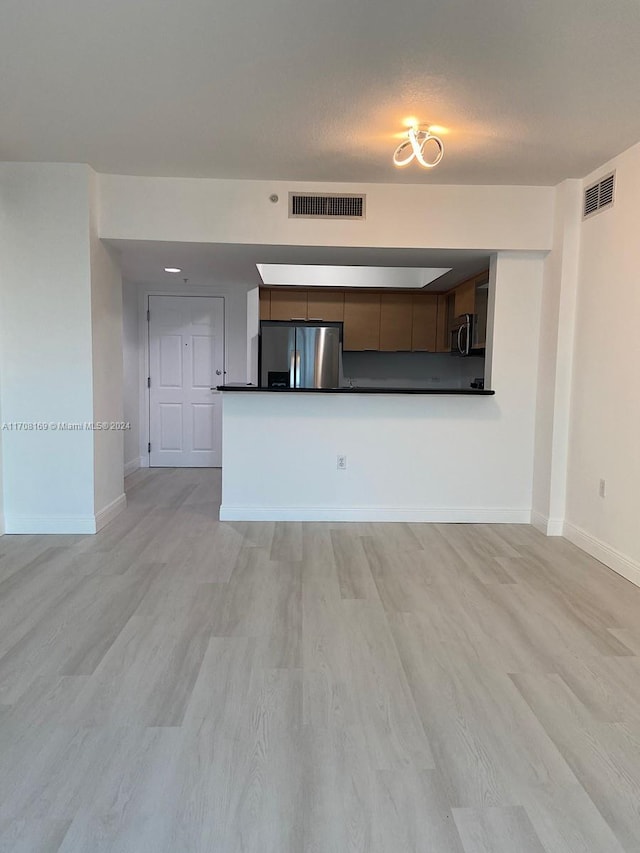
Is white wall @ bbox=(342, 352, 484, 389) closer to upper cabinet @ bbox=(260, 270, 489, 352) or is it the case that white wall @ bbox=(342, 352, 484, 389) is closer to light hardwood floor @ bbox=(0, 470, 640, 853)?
upper cabinet @ bbox=(260, 270, 489, 352)

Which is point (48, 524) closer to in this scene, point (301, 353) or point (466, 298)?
point (301, 353)

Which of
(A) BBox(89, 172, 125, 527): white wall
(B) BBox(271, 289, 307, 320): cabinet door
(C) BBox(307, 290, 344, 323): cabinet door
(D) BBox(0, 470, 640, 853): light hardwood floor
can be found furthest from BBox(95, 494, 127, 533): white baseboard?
(C) BBox(307, 290, 344, 323): cabinet door

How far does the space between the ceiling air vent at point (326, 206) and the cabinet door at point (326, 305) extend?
201cm

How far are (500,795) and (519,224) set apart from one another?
3461 millimetres

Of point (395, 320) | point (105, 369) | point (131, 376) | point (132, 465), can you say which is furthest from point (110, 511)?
point (395, 320)

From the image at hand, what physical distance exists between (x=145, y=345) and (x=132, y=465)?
4.50ft

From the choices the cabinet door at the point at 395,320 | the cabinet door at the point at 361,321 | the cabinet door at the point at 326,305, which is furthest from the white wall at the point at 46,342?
the cabinet door at the point at 395,320

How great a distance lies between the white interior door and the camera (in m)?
6.04

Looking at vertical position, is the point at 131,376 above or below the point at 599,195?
below

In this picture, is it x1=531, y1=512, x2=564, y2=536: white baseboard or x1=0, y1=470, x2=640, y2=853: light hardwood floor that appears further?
x1=531, y1=512, x2=564, y2=536: white baseboard

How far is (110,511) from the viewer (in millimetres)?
4020

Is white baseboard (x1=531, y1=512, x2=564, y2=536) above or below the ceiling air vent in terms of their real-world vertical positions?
below

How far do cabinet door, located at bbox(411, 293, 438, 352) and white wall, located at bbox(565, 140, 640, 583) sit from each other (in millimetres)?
2324

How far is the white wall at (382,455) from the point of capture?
4039 millimetres
